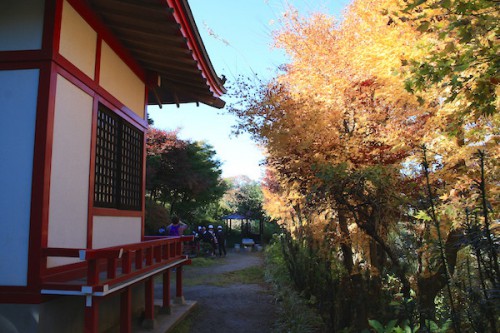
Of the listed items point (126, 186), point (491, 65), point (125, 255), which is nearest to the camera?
point (491, 65)

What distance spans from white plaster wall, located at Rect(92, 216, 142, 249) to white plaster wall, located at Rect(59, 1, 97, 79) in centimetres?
185

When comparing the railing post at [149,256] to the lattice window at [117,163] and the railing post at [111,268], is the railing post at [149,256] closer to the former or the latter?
the lattice window at [117,163]

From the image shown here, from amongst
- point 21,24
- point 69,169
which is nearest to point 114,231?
point 69,169

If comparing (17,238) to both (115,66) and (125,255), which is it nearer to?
(125,255)

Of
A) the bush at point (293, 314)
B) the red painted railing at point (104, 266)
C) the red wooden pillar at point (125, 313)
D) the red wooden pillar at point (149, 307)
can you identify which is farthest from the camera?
the bush at point (293, 314)

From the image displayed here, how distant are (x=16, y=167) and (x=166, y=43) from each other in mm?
2471

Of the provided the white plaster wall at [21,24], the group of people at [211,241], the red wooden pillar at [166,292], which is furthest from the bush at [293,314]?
the group of people at [211,241]

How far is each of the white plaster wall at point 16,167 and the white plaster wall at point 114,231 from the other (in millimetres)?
1113

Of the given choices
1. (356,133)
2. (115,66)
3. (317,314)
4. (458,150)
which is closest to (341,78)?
(356,133)

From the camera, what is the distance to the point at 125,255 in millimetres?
4223

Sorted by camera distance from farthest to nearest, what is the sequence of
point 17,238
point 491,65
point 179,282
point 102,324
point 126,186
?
point 179,282 < point 126,186 < point 102,324 < point 17,238 < point 491,65

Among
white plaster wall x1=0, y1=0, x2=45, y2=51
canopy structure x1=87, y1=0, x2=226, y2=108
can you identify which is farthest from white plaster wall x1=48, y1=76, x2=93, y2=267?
canopy structure x1=87, y1=0, x2=226, y2=108

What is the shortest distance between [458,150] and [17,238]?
4.87 meters

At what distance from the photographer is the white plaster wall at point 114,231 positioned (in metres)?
4.74
